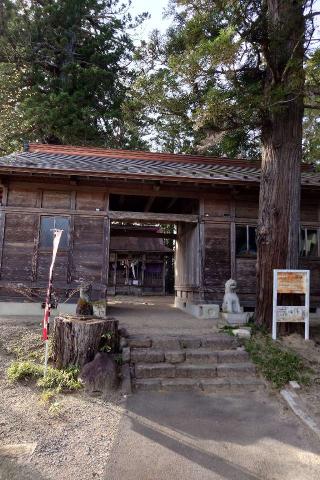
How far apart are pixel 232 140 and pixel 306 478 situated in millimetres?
7132

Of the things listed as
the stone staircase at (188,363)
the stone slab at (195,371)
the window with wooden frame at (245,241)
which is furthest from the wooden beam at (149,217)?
the stone slab at (195,371)

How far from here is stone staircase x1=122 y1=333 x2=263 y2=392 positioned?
17.3ft

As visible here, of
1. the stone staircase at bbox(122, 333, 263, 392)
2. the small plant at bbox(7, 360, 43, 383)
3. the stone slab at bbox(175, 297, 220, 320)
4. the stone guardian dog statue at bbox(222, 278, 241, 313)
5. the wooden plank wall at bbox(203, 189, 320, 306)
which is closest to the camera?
the small plant at bbox(7, 360, 43, 383)

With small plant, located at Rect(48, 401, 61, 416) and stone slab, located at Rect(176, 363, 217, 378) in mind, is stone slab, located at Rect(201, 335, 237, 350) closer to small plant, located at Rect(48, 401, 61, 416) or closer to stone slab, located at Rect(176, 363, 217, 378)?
stone slab, located at Rect(176, 363, 217, 378)

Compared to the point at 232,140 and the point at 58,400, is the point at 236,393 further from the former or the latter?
the point at 232,140

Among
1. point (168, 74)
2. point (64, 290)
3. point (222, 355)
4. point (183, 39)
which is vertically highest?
point (183, 39)

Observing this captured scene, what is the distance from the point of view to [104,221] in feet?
32.7

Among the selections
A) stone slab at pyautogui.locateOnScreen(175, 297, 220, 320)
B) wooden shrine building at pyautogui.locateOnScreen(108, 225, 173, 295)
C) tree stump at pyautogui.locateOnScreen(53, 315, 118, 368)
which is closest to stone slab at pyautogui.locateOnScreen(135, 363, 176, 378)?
tree stump at pyautogui.locateOnScreen(53, 315, 118, 368)

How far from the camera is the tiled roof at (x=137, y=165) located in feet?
30.5

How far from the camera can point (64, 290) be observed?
957 cm

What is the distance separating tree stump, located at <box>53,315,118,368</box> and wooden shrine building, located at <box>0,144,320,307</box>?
4.10 meters

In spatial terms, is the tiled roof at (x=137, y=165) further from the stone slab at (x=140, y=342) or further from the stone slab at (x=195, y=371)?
the stone slab at (x=195, y=371)

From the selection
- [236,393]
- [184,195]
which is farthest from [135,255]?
[236,393]

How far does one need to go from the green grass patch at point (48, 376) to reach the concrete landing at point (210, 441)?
884mm
